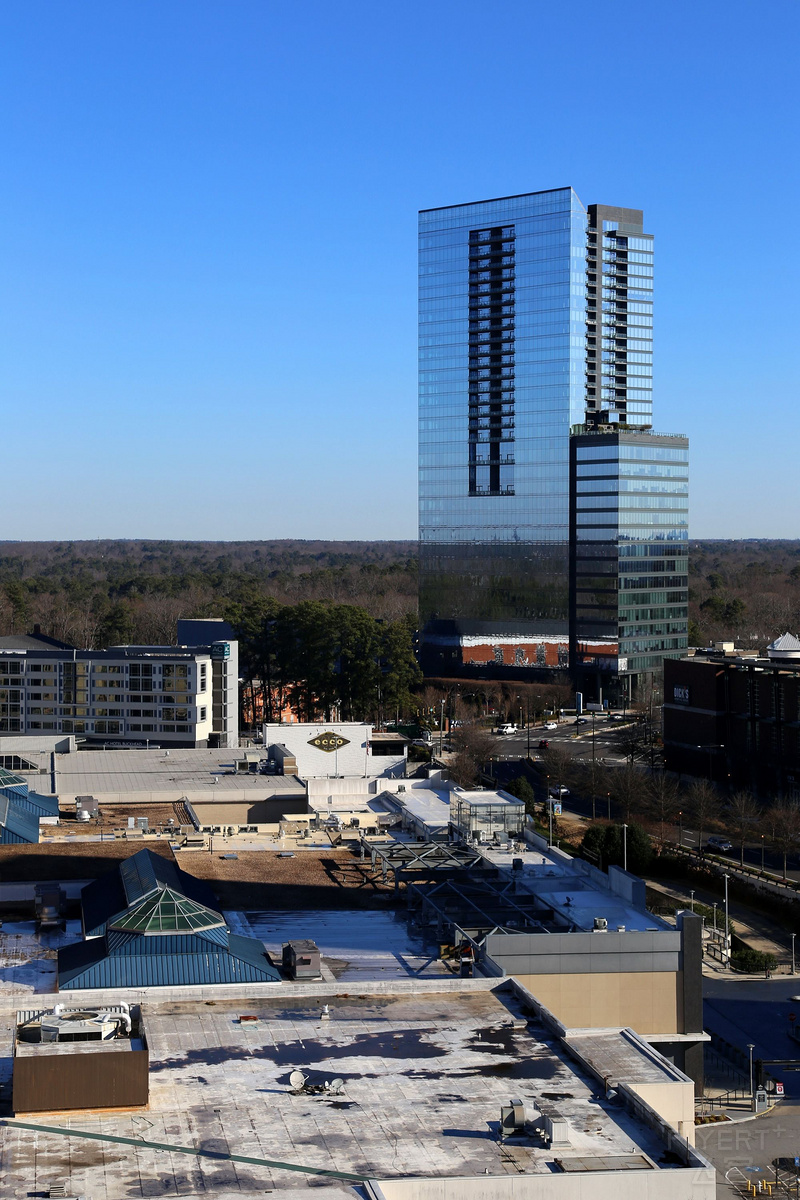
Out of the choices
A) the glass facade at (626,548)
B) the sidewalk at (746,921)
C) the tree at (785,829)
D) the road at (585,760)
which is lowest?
the sidewalk at (746,921)

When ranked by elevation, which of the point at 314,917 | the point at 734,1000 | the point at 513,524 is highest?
the point at 513,524

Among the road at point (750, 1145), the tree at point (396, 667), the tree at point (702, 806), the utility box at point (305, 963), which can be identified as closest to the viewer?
the utility box at point (305, 963)

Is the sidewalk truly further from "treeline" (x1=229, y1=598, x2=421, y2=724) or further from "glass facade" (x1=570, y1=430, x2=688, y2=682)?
"glass facade" (x1=570, y1=430, x2=688, y2=682)

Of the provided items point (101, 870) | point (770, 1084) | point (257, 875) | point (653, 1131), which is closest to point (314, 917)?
point (257, 875)

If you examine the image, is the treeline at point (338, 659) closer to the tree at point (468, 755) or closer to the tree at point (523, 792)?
the tree at point (468, 755)

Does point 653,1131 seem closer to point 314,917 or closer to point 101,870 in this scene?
point 314,917

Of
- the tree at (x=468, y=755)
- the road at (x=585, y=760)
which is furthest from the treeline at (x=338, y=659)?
the road at (x=585, y=760)
